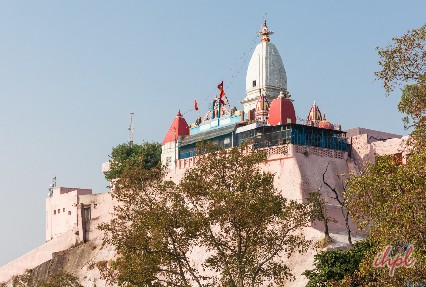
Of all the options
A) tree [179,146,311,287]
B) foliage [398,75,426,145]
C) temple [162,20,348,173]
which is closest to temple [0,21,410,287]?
temple [162,20,348,173]

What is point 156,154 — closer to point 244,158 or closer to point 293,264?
point 293,264

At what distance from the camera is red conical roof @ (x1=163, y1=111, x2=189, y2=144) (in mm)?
61000

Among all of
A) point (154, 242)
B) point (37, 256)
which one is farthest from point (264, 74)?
point (154, 242)

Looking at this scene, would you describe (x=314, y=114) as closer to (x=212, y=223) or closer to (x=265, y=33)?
(x=265, y=33)

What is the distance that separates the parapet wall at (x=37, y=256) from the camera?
64562mm

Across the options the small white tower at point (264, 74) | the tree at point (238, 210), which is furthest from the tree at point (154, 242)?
the small white tower at point (264, 74)

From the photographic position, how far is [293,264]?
4281cm

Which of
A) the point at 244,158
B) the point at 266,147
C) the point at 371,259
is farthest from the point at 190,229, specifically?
the point at 266,147

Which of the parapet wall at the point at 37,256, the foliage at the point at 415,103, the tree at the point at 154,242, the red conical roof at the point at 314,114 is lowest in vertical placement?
the parapet wall at the point at 37,256

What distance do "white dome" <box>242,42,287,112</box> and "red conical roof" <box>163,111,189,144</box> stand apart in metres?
5.66

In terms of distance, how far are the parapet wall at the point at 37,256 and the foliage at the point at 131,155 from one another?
6.47 m

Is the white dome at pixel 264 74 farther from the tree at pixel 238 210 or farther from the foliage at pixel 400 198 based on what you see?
the foliage at pixel 400 198

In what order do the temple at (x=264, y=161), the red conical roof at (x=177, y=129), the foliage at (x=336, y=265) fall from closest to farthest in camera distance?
the foliage at (x=336, y=265) → the temple at (x=264, y=161) → the red conical roof at (x=177, y=129)

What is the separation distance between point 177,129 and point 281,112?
1062 centimetres
